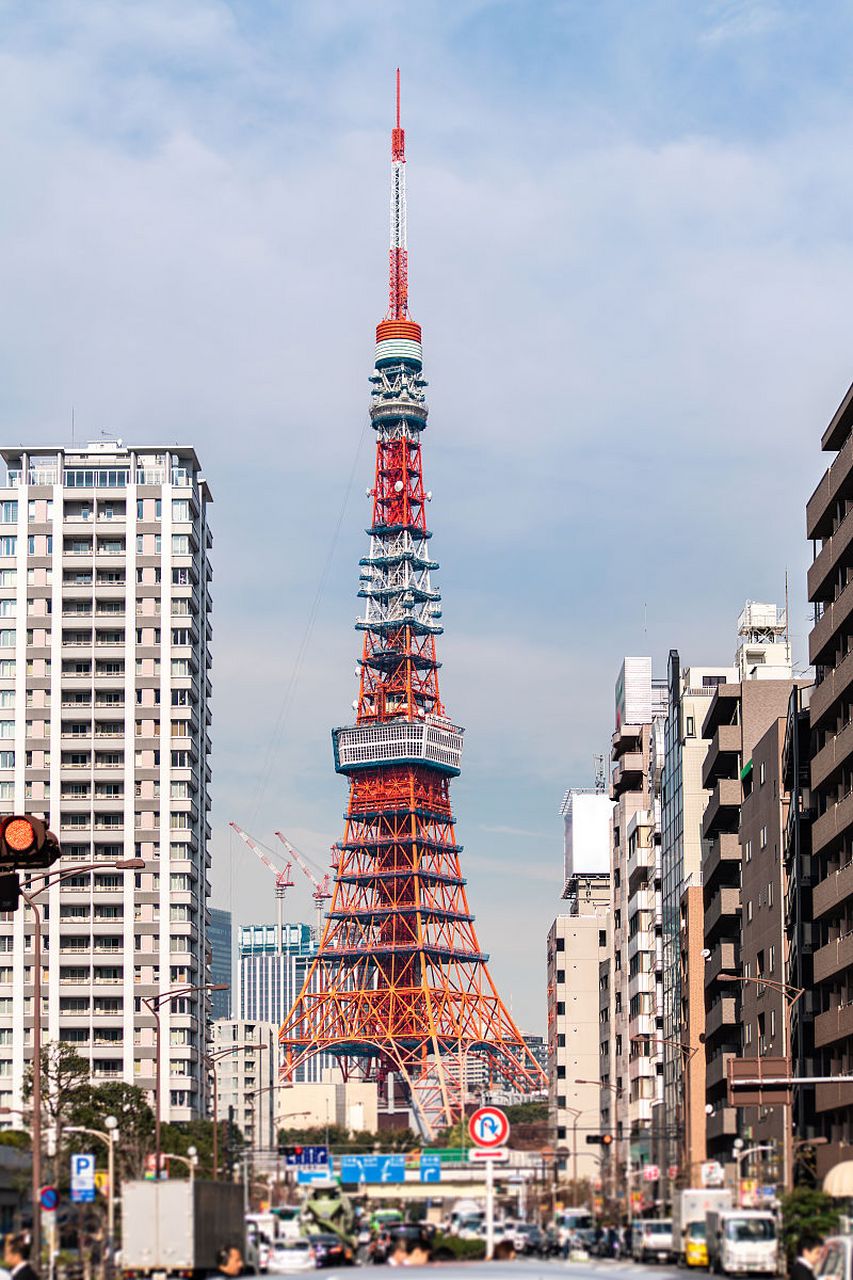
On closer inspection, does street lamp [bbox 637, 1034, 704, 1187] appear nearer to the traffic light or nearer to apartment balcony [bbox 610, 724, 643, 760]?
apartment balcony [bbox 610, 724, 643, 760]

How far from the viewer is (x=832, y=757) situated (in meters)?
98.6

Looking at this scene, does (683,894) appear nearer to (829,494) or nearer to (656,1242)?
(829,494)

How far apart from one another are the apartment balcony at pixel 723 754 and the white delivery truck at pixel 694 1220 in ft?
169

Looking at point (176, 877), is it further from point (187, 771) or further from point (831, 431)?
point (831, 431)

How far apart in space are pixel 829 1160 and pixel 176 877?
276 ft

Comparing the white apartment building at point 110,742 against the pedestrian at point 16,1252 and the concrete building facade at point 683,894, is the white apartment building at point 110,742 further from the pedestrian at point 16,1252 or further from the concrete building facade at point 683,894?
the pedestrian at point 16,1252

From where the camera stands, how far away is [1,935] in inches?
6718

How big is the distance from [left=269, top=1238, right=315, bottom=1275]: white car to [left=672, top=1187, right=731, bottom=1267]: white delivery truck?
40.3 ft

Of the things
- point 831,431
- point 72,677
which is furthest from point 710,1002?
point 72,677

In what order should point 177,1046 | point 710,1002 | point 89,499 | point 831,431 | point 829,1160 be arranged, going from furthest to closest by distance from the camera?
point 89,499, point 177,1046, point 710,1002, point 831,431, point 829,1160

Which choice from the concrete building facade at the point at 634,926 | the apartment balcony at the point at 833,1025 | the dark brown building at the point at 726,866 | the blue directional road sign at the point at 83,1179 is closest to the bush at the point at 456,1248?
the blue directional road sign at the point at 83,1179

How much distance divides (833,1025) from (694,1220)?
25894 millimetres

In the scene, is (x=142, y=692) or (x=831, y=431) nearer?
(x=831, y=431)

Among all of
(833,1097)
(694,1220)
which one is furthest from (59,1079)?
(694,1220)
